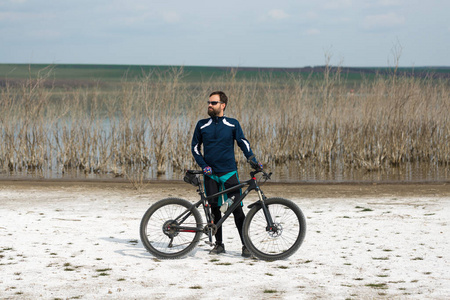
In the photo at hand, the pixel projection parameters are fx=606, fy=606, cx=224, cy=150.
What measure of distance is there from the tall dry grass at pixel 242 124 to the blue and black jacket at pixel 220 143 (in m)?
8.01

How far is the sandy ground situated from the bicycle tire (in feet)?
0.42

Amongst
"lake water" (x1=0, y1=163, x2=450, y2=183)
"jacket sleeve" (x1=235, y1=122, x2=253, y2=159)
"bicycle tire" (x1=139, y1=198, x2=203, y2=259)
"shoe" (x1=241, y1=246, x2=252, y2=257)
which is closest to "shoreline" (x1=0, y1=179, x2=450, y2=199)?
"lake water" (x1=0, y1=163, x2=450, y2=183)

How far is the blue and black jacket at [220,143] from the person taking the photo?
6.31 m

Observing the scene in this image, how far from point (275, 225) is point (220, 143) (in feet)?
3.35

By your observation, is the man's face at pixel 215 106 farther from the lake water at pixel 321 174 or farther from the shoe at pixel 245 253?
the lake water at pixel 321 174

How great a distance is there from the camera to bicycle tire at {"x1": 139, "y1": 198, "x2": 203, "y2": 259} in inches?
248

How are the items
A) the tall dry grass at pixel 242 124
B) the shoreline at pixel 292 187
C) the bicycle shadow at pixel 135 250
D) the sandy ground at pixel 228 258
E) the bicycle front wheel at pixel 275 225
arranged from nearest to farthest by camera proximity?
the sandy ground at pixel 228 258
the bicycle front wheel at pixel 275 225
the bicycle shadow at pixel 135 250
the shoreline at pixel 292 187
the tall dry grass at pixel 242 124

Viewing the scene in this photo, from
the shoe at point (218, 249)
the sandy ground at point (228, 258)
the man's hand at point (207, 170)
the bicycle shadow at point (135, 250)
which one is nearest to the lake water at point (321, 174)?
the sandy ground at point (228, 258)

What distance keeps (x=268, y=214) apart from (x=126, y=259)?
1552 mm

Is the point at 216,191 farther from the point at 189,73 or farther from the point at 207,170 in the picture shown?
the point at 189,73

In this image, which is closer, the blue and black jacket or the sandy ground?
the sandy ground

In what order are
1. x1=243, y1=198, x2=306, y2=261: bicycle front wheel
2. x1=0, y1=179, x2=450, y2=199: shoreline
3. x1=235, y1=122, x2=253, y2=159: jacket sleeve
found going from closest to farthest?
x1=243, y1=198, x2=306, y2=261: bicycle front wheel → x1=235, y1=122, x2=253, y2=159: jacket sleeve → x1=0, y1=179, x2=450, y2=199: shoreline

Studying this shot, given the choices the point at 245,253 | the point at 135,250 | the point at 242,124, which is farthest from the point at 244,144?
the point at 242,124

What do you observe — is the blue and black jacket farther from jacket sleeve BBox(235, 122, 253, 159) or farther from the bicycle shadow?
the bicycle shadow
